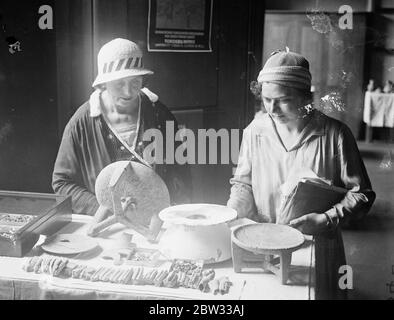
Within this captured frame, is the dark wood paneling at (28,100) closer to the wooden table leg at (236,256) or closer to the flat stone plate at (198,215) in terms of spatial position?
the flat stone plate at (198,215)

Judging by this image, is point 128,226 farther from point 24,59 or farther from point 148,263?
point 24,59

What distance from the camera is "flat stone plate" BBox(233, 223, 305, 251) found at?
61.5 inches

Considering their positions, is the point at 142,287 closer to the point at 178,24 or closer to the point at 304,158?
the point at 304,158

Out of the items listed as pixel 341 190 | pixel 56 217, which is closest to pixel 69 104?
pixel 56 217

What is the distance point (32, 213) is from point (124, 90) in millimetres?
610

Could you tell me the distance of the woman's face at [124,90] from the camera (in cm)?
205

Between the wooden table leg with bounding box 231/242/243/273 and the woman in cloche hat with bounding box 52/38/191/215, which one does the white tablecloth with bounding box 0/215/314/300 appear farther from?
the woman in cloche hat with bounding box 52/38/191/215

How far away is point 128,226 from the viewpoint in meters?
1.98

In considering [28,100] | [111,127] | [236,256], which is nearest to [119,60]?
[111,127]

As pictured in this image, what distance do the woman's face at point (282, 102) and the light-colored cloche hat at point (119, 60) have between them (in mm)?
499

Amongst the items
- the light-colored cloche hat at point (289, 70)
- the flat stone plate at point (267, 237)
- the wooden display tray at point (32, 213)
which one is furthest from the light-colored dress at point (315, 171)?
the wooden display tray at point (32, 213)

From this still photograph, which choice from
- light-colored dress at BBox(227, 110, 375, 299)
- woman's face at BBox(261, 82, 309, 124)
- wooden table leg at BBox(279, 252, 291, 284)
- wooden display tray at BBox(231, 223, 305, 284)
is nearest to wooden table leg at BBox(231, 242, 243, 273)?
wooden display tray at BBox(231, 223, 305, 284)

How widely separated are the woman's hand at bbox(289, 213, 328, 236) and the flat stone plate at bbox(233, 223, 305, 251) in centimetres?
22
